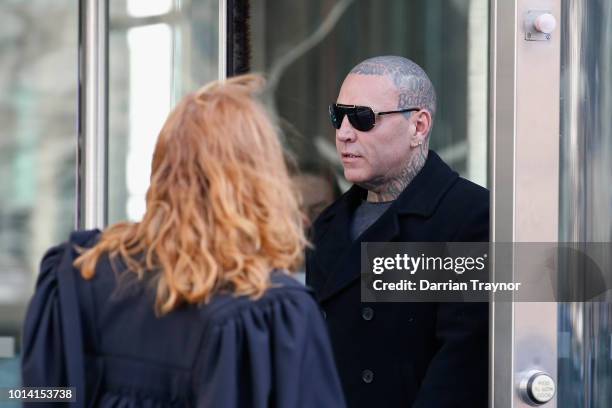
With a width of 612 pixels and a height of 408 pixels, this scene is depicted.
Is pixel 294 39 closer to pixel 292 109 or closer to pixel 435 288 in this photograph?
pixel 292 109

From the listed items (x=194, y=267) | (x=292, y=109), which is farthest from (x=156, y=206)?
(x=292, y=109)

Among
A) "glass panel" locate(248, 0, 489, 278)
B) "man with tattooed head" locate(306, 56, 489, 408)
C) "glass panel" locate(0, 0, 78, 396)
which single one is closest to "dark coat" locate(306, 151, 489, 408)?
"man with tattooed head" locate(306, 56, 489, 408)

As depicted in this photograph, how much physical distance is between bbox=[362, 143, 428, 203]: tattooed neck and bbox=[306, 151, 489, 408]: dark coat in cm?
4

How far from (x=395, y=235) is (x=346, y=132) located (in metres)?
0.32

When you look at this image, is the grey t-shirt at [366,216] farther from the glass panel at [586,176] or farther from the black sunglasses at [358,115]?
the glass panel at [586,176]

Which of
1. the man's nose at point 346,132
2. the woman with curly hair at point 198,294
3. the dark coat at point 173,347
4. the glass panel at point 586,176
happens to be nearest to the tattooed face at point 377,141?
the man's nose at point 346,132

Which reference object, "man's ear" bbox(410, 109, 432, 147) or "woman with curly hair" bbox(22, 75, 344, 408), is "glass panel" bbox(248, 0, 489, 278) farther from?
"woman with curly hair" bbox(22, 75, 344, 408)

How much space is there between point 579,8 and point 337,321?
3.15 ft

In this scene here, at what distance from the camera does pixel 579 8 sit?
2.26 metres

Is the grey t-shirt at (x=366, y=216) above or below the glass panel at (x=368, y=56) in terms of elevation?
below

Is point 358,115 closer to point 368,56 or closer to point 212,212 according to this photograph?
point 212,212

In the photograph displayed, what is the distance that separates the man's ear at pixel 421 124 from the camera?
2809 millimetres

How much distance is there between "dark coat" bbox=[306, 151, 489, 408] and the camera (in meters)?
2.47

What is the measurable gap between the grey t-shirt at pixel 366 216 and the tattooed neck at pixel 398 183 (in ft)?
0.06
